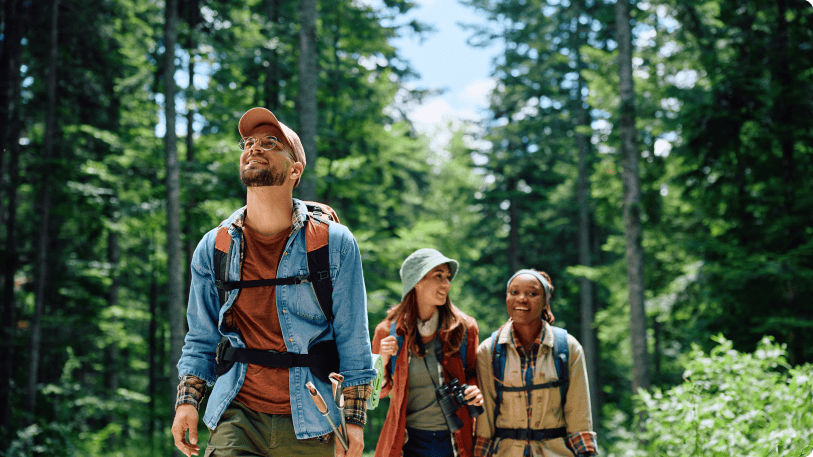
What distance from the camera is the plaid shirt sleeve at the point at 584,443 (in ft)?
14.0

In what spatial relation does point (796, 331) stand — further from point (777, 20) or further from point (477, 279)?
point (477, 279)

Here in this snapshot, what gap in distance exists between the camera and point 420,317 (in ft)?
16.2

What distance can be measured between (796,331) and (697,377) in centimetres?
676

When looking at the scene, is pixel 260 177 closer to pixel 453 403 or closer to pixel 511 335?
pixel 453 403

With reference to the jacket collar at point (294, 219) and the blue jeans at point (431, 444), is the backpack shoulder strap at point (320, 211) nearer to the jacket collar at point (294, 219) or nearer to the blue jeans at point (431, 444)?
the jacket collar at point (294, 219)

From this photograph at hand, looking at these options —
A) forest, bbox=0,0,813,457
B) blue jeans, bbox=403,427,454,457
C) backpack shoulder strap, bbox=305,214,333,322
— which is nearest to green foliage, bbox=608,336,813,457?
forest, bbox=0,0,813,457

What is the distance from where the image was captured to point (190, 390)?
9.13 ft

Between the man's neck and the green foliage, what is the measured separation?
158 inches

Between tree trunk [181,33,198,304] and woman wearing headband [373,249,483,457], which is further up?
tree trunk [181,33,198,304]

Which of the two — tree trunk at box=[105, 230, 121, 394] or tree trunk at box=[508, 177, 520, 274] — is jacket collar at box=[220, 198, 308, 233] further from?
tree trunk at box=[508, 177, 520, 274]

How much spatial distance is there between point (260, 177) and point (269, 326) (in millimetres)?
696

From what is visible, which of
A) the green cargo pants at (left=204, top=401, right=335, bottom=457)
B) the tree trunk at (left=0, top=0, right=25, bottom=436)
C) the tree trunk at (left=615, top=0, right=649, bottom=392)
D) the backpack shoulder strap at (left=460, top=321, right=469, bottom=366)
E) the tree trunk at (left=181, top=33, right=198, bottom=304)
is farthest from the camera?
the tree trunk at (left=0, top=0, right=25, bottom=436)

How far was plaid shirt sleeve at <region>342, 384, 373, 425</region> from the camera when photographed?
2.74 m

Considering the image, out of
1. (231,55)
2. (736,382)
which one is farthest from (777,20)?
(231,55)
